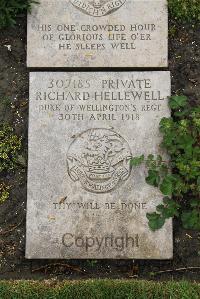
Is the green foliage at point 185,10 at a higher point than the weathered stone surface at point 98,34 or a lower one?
higher

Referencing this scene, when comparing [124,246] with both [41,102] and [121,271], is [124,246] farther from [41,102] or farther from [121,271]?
[41,102]

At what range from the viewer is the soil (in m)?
4.47

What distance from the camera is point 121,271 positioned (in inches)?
176

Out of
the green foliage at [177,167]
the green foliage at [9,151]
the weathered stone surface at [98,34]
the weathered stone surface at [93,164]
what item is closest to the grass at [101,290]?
the weathered stone surface at [93,164]

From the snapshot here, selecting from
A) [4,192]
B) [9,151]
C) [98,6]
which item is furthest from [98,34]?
[4,192]

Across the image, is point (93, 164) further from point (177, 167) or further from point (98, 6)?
point (98, 6)

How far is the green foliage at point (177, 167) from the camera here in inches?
169

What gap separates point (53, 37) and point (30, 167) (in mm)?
1052

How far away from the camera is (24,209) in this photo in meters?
4.62

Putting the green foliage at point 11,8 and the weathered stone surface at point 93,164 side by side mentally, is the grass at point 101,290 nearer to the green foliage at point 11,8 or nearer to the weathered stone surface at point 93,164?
the weathered stone surface at point 93,164

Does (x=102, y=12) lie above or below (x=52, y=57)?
above

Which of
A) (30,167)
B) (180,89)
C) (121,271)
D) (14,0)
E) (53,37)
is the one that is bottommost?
(121,271)

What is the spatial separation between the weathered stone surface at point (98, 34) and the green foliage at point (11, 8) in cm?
8

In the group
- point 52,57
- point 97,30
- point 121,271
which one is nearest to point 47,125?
point 52,57
